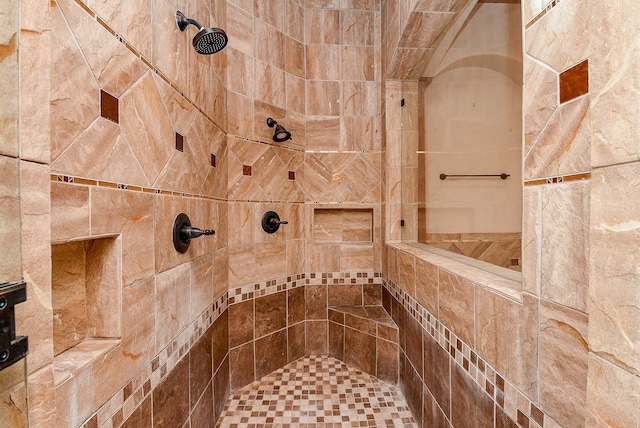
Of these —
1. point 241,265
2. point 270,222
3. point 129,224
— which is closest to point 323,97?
point 270,222

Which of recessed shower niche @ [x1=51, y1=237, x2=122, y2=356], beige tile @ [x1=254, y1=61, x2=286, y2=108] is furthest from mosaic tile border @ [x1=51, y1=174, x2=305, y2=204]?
beige tile @ [x1=254, y1=61, x2=286, y2=108]

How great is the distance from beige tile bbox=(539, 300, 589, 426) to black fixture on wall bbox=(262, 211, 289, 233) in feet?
4.87

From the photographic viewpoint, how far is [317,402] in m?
1.72

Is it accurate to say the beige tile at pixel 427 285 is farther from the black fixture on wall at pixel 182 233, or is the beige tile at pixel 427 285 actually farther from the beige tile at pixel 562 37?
the black fixture on wall at pixel 182 233

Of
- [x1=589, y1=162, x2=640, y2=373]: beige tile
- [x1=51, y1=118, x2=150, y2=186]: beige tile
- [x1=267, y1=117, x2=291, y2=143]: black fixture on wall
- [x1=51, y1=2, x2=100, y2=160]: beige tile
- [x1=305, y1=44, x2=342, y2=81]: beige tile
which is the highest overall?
[x1=305, y1=44, x2=342, y2=81]: beige tile

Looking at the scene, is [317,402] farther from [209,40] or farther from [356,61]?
[356,61]

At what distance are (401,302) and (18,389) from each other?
1.75 metres

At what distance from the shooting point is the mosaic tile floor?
158cm

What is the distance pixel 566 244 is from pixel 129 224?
1.14 m

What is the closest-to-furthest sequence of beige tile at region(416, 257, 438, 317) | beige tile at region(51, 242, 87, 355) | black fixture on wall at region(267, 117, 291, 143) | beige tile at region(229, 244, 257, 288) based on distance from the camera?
beige tile at region(51, 242, 87, 355), beige tile at region(416, 257, 438, 317), beige tile at region(229, 244, 257, 288), black fixture on wall at region(267, 117, 291, 143)

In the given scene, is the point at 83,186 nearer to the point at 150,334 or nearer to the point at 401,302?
the point at 150,334

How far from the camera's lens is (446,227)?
1.99 meters

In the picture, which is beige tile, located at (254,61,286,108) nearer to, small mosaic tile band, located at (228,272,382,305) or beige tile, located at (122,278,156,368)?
small mosaic tile band, located at (228,272,382,305)

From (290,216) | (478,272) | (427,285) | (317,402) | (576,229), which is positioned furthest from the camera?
(290,216)
